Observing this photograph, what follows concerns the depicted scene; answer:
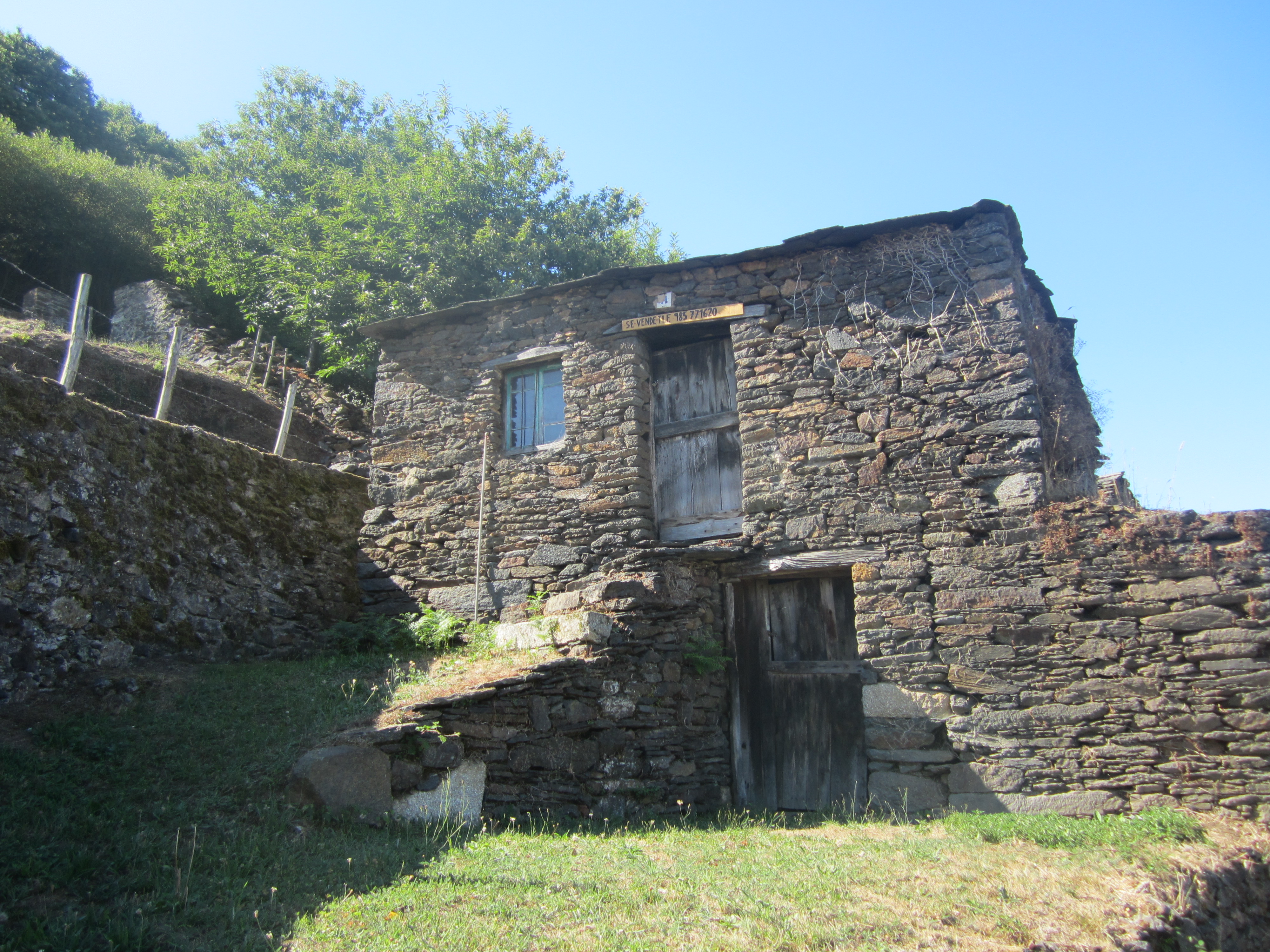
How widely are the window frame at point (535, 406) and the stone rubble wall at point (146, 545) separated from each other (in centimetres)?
220

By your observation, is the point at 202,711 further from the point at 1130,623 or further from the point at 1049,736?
the point at 1130,623

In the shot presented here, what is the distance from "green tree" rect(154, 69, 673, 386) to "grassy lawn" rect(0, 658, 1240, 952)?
1121 centimetres

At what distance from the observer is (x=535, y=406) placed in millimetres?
9289

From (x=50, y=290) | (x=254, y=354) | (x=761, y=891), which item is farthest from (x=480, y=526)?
(x=50, y=290)

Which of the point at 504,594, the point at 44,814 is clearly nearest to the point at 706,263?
the point at 504,594

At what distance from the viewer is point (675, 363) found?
9008 mm

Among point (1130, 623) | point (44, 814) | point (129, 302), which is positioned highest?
point (129, 302)

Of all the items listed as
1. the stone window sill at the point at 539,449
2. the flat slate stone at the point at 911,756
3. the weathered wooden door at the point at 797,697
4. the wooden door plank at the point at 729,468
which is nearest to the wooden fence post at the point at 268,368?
the stone window sill at the point at 539,449

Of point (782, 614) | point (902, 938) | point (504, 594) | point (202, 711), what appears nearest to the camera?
point (902, 938)

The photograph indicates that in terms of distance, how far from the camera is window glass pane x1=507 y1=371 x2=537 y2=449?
9250 millimetres

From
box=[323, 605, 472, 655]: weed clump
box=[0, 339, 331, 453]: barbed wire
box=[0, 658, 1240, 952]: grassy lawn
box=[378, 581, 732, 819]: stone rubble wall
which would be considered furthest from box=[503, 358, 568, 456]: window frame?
box=[0, 339, 331, 453]: barbed wire

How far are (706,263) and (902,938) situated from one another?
21.6ft

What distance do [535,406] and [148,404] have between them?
730 centimetres

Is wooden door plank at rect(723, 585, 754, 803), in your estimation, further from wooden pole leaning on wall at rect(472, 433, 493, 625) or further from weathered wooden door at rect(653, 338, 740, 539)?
wooden pole leaning on wall at rect(472, 433, 493, 625)
